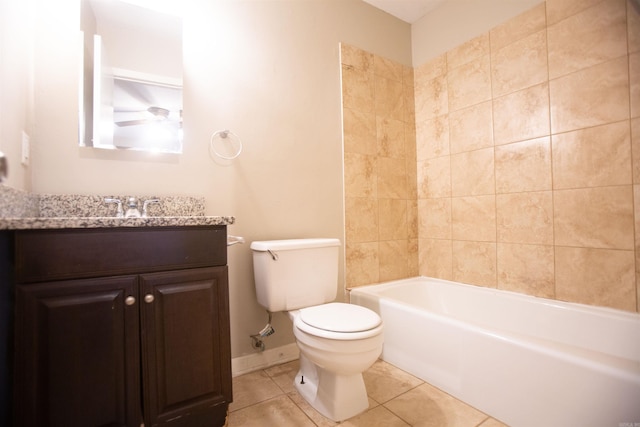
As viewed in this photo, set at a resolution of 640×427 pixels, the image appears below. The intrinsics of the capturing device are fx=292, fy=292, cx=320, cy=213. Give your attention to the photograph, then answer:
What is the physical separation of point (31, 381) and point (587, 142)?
2457 millimetres

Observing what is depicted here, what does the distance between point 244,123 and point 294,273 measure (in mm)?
912

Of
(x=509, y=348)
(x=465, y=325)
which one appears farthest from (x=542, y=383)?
(x=465, y=325)

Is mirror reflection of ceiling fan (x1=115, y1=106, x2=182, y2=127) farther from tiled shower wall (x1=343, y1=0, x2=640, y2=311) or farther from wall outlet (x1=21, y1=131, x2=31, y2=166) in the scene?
tiled shower wall (x1=343, y1=0, x2=640, y2=311)

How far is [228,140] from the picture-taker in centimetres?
165

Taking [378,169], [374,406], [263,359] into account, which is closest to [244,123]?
[378,169]

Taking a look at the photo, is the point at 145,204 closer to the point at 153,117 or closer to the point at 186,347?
the point at 153,117

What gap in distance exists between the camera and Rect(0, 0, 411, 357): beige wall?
1.29 metres

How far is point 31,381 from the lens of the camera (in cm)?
83

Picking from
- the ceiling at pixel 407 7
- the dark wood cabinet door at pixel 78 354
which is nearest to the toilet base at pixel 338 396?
the dark wood cabinet door at pixel 78 354

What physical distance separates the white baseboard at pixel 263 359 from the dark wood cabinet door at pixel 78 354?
709 mm

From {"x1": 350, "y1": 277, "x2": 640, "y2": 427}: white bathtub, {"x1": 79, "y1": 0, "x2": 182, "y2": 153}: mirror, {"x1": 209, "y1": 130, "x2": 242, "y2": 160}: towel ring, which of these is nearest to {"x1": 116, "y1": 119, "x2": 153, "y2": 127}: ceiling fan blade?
{"x1": 79, "y1": 0, "x2": 182, "y2": 153}: mirror

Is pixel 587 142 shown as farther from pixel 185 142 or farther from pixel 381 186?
pixel 185 142

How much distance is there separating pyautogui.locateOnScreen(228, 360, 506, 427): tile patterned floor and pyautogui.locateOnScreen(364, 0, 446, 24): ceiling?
2.55 metres

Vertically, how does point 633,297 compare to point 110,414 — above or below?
above
